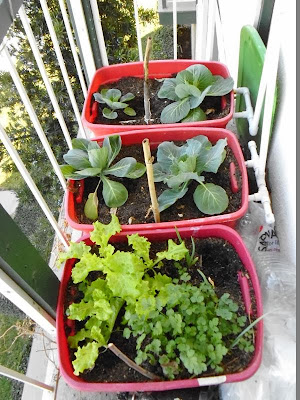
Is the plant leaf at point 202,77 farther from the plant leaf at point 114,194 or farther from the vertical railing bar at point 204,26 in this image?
the plant leaf at point 114,194

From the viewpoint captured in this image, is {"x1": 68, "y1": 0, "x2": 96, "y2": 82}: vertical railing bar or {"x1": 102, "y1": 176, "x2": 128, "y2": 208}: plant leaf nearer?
{"x1": 102, "y1": 176, "x2": 128, "y2": 208}: plant leaf

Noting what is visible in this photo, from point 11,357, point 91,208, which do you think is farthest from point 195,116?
point 11,357

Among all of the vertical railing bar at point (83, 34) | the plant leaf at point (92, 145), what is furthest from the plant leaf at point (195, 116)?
the vertical railing bar at point (83, 34)

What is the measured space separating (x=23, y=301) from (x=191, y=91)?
2.69 feet

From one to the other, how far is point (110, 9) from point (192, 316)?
200cm

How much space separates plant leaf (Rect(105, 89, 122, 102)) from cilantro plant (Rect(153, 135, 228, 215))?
343mm

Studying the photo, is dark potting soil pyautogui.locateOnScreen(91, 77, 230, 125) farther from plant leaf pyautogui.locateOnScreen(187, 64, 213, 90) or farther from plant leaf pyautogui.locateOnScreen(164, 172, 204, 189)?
plant leaf pyautogui.locateOnScreen(164, 172, 204, 189)

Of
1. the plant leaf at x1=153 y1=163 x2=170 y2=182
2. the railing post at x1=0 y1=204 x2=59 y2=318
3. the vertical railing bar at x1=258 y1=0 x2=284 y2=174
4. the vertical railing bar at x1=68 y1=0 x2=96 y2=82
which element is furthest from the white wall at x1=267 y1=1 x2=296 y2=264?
the vertical railing bar at x1=68 y1=0 x2=96 y2=82

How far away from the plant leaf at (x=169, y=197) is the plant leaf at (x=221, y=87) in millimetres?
392

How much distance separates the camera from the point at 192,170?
3.43 ft

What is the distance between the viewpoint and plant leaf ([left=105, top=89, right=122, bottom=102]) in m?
1.33

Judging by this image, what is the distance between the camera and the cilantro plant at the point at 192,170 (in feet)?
3.30

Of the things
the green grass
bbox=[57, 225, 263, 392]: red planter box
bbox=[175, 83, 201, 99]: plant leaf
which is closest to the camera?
bbox=[57, 225, 263, 392]: red planter box

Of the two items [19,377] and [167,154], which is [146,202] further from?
[19,377]
